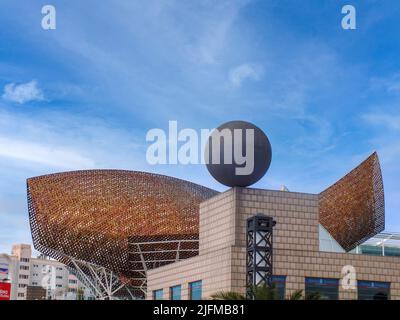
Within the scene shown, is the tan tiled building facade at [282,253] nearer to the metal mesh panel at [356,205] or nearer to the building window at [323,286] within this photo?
the building window at [323,286]

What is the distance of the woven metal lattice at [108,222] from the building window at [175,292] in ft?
81.8

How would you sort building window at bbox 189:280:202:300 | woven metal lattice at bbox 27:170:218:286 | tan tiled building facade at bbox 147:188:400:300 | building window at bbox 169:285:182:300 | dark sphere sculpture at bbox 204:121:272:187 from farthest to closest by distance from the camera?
woven metal lattice at bbox 27:170:218:286
building window at bbox 169:285:182:300
building window at bbox 189:280:202:300
tan tiled building facade at bbox 147:188:400:300
dark sphere sculpture at bbox 204:121:272:187

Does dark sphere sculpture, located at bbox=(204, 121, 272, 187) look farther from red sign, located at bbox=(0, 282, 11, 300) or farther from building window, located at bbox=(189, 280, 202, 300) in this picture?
red sign, located at bbox=(0, 282, 11, 300)

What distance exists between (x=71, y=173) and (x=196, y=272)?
1593 inches

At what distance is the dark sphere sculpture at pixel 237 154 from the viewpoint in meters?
64.3

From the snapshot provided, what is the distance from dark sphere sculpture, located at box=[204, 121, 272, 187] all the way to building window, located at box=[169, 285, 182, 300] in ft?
43.7

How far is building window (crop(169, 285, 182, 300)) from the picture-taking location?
2874 inches

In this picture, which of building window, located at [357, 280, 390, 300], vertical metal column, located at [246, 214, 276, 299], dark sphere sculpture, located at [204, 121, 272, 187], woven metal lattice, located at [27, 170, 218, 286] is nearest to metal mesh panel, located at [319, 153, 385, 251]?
woven metal lattice, located at [27, 170, 218, 286]

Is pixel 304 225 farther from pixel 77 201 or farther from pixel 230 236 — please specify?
pixel 77 201

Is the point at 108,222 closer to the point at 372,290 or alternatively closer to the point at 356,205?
the point at 356,205

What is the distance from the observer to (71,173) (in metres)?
105

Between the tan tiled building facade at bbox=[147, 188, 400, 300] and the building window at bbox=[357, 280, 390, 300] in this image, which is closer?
the tan tiled building facade at bbox=[147, 188, 400, 300]

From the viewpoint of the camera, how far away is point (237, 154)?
65.2 meters
